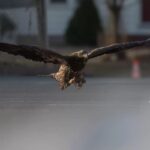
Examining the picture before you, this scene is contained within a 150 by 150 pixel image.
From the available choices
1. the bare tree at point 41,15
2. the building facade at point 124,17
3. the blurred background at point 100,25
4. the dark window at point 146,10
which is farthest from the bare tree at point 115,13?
→ the bare tree at point 41,15

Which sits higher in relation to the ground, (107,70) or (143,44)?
(143,44)

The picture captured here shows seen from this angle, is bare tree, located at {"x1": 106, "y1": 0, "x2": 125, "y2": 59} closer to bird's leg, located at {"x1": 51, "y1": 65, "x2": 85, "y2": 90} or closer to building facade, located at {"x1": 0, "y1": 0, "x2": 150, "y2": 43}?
building facade, located at {"x1": 0, "y1": 0, "x2": 150, "y2": 43}

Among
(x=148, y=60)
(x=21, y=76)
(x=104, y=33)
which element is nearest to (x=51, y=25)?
(x=104, y=33)

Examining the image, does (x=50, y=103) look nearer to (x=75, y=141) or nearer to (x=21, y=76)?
(x=75, y=141)

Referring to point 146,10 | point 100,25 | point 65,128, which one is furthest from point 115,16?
point 65,128

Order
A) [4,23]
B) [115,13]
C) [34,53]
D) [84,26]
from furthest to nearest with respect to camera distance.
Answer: [84,26], [115,13], [4,23], [34,53]

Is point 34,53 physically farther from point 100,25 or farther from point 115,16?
point 100,25

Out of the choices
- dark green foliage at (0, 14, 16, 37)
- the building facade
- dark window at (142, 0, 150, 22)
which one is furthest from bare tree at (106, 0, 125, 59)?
dark green foliage at (0, 14, 16, 37)

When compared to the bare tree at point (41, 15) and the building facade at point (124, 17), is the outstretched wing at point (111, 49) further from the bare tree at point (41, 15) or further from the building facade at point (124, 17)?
the building facade at point (124, 17)
